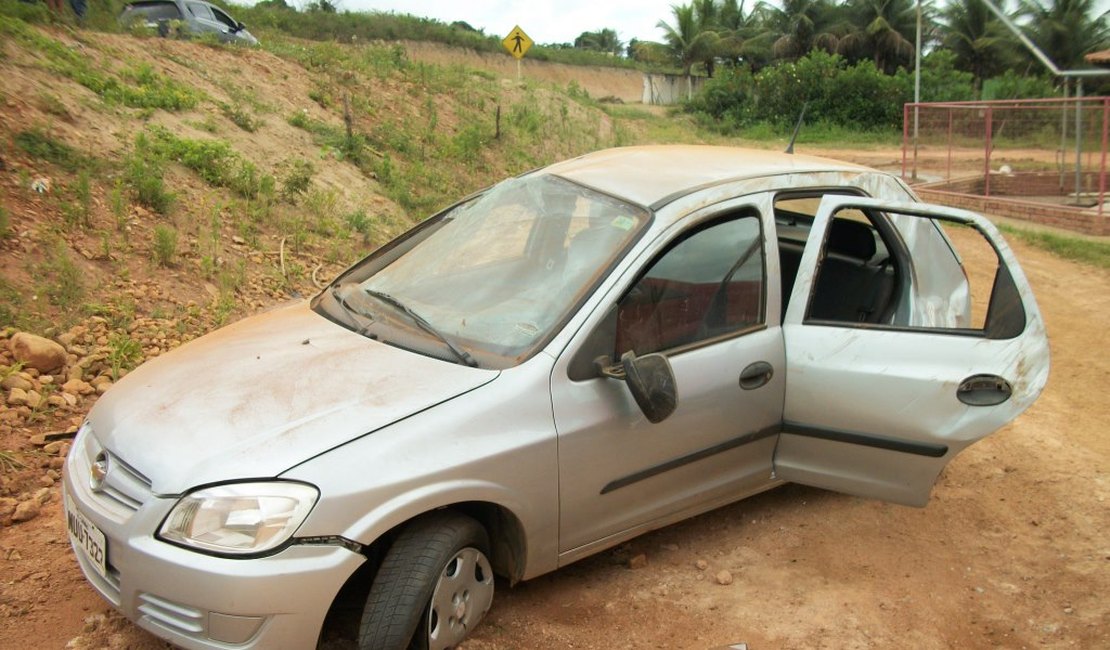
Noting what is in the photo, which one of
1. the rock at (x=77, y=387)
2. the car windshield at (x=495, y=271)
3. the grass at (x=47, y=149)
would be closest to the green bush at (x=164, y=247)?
the grass at (x=47, y=149)

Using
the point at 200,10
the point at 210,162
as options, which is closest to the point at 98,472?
the point at 210,162

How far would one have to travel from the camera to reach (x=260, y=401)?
2.98 m

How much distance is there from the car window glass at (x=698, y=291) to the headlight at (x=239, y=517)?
→ 4.14 feet

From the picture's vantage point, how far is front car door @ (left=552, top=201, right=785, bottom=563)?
3.23 metres

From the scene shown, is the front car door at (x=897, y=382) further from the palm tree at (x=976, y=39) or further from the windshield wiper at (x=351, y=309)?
the palm tree at (x=976, y=39)

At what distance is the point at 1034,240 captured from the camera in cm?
1112

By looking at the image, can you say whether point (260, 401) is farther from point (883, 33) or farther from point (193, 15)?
point (883, 33)

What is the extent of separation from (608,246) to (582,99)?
19365mm

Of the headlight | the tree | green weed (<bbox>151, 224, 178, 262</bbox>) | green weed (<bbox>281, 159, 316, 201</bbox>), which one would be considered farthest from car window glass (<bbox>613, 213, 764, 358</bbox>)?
the tree

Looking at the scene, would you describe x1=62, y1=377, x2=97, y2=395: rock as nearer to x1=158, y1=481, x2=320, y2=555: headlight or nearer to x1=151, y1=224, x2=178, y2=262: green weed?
x1=151, y1=224, x2=178, y2=262: green weed

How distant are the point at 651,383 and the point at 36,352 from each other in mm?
3572

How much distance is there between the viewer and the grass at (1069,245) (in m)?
10.1

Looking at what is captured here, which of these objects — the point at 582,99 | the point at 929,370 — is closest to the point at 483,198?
the point at 929,370

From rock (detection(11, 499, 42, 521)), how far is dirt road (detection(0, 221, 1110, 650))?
0.17ft
